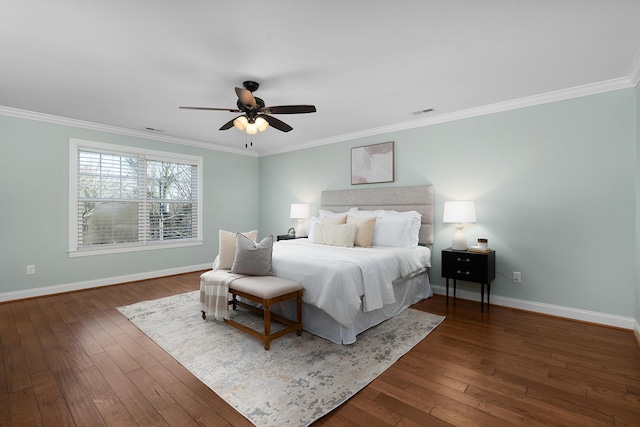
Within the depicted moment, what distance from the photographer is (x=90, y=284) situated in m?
4.55

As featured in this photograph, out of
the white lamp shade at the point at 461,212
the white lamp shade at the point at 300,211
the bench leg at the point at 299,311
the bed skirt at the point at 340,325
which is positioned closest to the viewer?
the bed skirt at the point at 340,325

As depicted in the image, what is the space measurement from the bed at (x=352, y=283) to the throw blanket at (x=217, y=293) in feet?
1.65

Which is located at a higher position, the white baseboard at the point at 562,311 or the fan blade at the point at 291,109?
the fan blade at the point at 291,109

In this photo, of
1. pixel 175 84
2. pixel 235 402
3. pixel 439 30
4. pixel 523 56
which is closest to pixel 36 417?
pixel 235 402

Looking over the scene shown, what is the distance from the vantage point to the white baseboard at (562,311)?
9.80 feet

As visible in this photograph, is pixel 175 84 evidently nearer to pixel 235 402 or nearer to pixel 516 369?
pixel 235 402

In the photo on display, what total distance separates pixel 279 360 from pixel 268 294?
0.53 m

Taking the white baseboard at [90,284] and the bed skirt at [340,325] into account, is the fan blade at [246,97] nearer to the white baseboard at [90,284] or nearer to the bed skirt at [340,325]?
the bed skirt at [340,325]

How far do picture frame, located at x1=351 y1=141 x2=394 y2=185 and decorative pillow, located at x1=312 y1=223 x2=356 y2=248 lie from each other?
4.07ft

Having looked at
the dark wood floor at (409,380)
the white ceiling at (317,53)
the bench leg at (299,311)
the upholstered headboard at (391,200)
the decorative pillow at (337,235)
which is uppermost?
the white ceiling at (317,53)

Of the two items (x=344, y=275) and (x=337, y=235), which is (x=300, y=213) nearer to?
(x=337, y=235)

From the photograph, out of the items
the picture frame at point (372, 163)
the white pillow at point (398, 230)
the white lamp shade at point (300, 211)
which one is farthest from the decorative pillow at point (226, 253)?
the picture frame at point (372, 163)

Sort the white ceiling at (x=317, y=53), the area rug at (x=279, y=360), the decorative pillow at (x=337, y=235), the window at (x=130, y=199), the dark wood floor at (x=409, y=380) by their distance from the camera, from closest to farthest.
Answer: the dark wood floor at (x=409, y=380), the area rug at (x=279, y=360), the white ceiling at (x=317, y=53), the decorative pillow at (x=337, y=235), the window at (x=130, y=199)

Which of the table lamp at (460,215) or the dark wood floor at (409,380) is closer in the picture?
the dark wood floor at (409,380)
